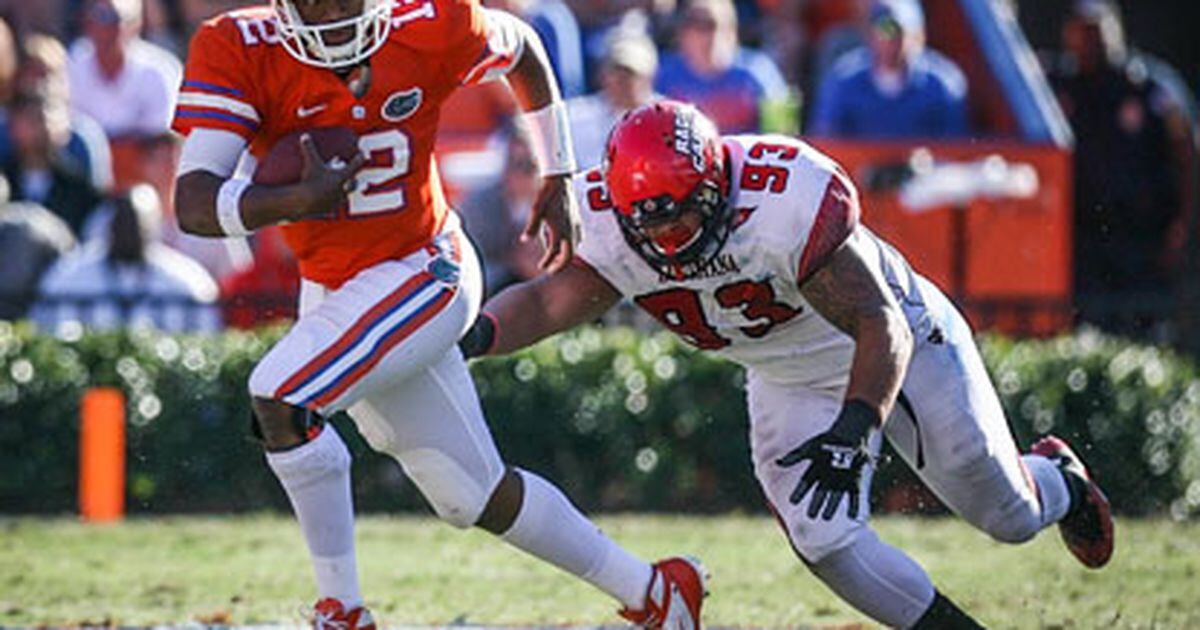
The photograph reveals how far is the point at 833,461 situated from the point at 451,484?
1.17 m

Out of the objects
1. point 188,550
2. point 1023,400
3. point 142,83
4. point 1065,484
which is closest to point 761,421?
point 1065,484

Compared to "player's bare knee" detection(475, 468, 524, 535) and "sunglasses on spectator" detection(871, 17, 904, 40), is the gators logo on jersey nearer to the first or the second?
"player's bare knee" detection(475, 468, 524, 535)

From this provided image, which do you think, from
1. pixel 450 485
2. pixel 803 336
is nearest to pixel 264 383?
pixel 450 485

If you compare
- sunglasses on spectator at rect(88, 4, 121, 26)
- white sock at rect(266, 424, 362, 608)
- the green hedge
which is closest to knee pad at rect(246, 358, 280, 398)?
white sock at rect(266, 424, 362, 608)

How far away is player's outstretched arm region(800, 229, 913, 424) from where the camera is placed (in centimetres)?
598

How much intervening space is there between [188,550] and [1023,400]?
11.8 feet

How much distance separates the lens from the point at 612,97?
11.2 m

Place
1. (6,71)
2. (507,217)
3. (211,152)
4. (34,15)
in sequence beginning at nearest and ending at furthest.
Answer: (211,152) → (507,217) → (6,71) → (34,15)

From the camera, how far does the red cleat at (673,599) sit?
6.70 m

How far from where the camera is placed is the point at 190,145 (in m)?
6.21

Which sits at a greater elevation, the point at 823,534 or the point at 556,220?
the point at 556,220

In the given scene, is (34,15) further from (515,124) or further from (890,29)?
(890,29)

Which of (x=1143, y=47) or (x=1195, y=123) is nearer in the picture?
(x=1195, y=123)

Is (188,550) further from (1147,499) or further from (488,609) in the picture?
(1147,499)
